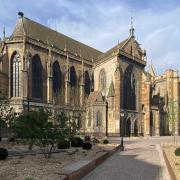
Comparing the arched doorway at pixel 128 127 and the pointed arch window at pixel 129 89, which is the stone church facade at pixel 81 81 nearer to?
the pointed arch window at pixel 129 89

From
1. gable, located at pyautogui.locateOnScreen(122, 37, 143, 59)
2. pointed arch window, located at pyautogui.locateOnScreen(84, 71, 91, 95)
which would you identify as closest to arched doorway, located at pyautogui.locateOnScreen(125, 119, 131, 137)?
pointed arch window, located at pyautogui.locateOnScreen(84, 71, 91, 95)

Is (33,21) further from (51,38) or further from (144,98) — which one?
(144,98)

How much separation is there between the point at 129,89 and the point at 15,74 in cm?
2475

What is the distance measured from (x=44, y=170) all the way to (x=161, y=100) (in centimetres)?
7896

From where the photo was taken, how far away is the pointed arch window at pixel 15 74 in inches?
2475

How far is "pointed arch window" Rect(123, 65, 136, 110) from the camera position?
250 feet

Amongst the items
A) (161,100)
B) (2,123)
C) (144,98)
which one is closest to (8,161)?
(2,123)

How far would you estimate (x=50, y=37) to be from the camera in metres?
74.6

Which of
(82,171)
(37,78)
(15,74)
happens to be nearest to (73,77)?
(37,78)

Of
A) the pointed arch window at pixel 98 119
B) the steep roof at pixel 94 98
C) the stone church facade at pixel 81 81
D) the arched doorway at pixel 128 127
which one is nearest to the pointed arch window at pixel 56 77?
the stone church facade at pixel 81 81

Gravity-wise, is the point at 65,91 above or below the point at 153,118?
above

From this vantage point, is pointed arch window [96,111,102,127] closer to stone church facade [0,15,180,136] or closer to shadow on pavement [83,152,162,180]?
stone church facade [0,15,180,136]

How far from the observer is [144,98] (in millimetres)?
80812

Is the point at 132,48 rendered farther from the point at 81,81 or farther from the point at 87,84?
the point at 81,81
